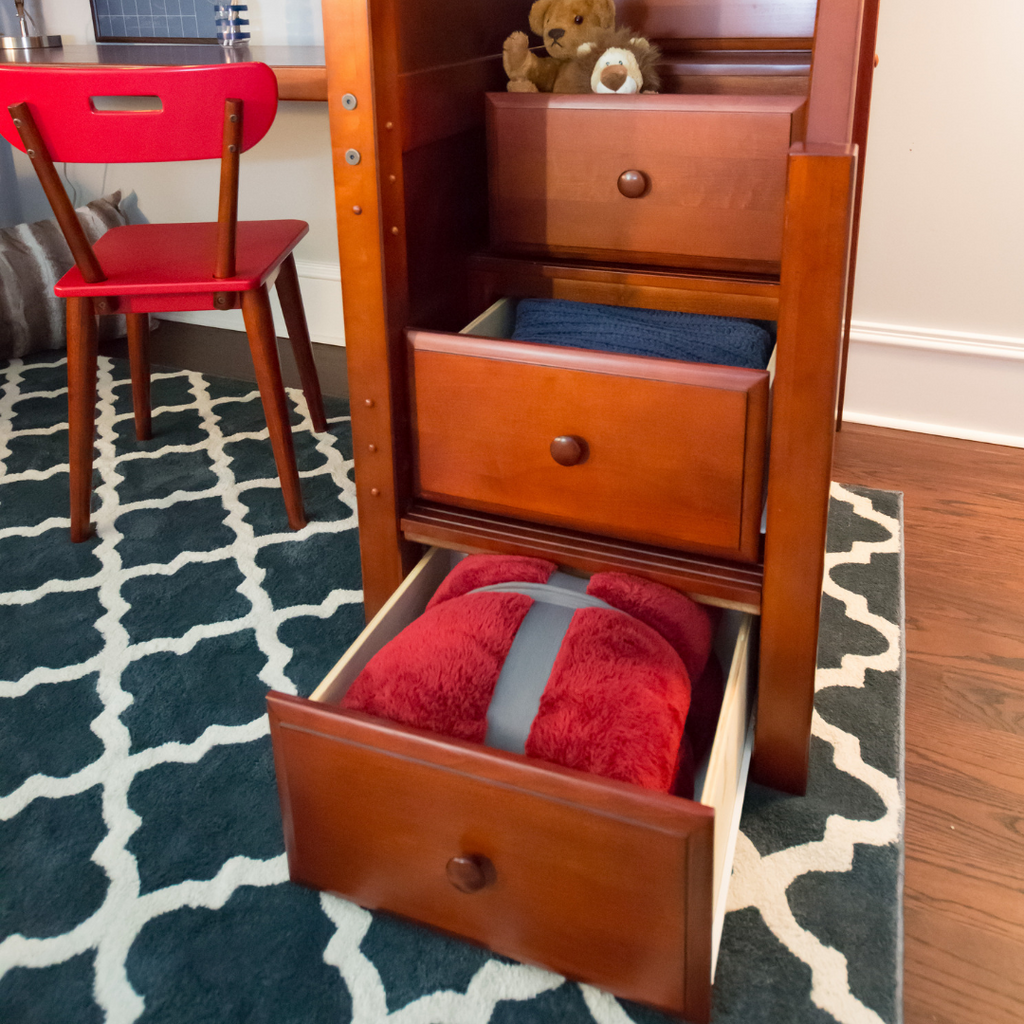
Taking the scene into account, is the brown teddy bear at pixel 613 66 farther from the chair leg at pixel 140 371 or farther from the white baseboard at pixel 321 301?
the white baseboard at pixel 321 301

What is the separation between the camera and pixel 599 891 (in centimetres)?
77

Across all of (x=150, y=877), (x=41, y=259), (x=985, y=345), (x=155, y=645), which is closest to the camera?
(x=150, y=877)

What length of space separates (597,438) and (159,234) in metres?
1.09

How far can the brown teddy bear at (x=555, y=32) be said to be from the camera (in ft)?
3.85

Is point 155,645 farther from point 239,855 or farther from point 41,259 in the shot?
point 41,259

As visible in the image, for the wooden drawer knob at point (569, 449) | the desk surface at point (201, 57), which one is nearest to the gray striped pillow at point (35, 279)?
the desk surface at point (201, 57)

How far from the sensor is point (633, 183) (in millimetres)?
1062

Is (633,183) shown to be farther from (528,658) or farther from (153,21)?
(153,21)

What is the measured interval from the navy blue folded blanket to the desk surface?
Result: 2.26 ft

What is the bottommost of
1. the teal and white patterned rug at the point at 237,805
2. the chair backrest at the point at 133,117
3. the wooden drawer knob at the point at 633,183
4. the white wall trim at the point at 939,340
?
the teal and white patterned rug at the point at 237,805

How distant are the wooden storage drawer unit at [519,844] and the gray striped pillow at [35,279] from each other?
1748 millimetres

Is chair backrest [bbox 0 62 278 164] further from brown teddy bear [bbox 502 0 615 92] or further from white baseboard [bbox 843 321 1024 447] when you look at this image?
white baseboard [bbox 843 321 1024 447]

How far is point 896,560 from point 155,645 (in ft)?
3.60

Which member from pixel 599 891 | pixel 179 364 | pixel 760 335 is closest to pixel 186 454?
pixel 179 364
